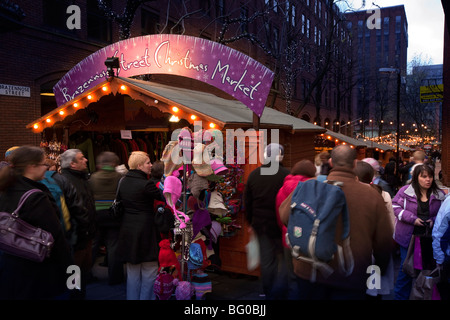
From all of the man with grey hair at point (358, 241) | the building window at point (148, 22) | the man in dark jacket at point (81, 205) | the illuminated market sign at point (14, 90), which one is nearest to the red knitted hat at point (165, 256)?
the man in dark jacket at point (81, 205)

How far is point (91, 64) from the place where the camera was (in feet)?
27.6

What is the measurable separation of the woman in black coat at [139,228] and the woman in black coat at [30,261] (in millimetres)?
1386

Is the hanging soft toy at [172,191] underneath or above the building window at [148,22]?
underneath

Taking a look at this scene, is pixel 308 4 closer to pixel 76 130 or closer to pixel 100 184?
pixel 76 130

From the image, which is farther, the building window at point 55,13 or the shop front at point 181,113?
the building window at point 55,13

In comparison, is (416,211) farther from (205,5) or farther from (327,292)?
(205,5)

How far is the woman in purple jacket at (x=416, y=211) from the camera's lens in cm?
484

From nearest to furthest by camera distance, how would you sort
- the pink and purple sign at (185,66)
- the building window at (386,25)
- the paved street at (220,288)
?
the paved street at (220,288) → the pink and purple sign at (185,66) → the building window at (386,25)

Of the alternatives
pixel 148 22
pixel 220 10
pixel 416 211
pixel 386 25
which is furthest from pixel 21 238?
pixel 386 25

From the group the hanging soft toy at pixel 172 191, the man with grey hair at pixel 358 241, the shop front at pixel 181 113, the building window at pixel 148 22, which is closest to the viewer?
the man with grey hair at pixel 358 241

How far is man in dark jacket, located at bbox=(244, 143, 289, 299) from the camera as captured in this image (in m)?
4.83

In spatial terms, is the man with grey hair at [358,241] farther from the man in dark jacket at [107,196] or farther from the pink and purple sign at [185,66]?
the pink and purple sign at [185,66]

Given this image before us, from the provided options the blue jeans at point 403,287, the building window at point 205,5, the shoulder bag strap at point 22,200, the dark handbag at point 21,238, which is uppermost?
the building window at point 205,5
